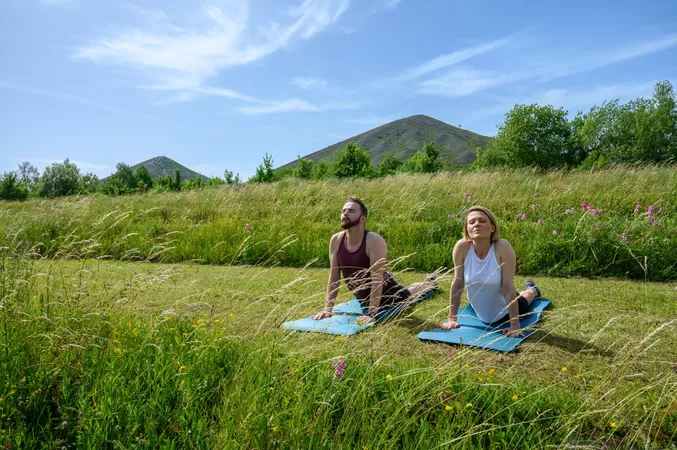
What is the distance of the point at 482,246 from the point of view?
4430mm

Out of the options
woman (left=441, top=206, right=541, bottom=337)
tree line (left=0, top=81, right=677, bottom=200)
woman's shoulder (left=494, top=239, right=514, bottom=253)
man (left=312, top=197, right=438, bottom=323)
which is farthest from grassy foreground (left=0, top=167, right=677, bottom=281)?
tree line (left=0, top=81, right=677, bottom=200)

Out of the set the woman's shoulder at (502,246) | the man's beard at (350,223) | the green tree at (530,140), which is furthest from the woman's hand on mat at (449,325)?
the green tree at (530,140)

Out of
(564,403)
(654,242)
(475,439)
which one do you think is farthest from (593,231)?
Result: (475,439)

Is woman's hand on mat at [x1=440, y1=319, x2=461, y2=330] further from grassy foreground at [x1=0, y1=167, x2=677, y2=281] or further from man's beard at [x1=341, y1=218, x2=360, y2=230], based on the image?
grassy foreground at [x1=0, y1=167, x2=677, y2=281]

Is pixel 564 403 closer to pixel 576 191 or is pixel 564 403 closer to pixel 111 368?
pixel 111 368

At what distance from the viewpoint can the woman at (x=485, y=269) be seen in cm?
423

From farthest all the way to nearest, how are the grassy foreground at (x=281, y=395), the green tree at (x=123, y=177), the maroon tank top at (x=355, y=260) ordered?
the green tree at (x=123, y=177)
the maroon tank top at (x=355, y=260)
the grassy foreground at (x=281, y=395)

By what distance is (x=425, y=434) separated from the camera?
229 cm

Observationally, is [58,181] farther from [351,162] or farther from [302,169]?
[351,162]

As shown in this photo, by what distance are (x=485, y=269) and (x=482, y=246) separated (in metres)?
0.24

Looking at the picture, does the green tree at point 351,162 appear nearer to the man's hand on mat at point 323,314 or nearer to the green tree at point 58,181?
the green tree at point 58,181

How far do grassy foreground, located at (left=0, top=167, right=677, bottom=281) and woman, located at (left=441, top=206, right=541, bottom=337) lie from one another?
2.29 meters

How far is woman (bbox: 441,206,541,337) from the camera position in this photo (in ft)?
13.9

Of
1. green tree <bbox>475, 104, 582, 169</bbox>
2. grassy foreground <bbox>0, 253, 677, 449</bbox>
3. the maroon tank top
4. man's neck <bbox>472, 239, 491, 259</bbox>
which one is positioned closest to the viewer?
grassy foreground <bbox>0, 253, 677, 449</bbox>
